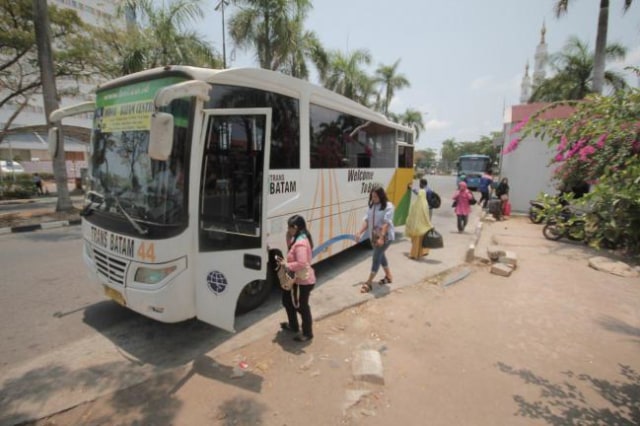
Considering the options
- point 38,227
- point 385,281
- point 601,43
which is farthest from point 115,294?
point 601,43

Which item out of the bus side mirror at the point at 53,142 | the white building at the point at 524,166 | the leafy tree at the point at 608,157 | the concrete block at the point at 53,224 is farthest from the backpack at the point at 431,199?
the concrete block at the point at 53,224

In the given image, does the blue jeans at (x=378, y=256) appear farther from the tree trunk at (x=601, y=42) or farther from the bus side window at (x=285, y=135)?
the tree trunk at (x=601, y=42)

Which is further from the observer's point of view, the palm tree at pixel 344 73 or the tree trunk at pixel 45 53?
the palm tree at pixel 344 73

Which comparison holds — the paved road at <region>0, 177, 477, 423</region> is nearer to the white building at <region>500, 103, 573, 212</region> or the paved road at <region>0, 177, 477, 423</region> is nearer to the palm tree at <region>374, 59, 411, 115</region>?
the white building at <region>500, 103, 573, 212</region>

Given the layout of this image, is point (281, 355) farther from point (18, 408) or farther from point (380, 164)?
point (380, 164)

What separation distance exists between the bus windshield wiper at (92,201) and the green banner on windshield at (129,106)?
768 mm

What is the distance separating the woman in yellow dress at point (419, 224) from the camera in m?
6.85

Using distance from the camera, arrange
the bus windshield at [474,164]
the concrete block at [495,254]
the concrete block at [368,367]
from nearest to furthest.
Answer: the concrete block at [368,367] < the concrete block at [495,254] < the bus windshield at [474,164]

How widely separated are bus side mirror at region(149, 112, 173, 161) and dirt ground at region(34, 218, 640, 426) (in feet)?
7.06

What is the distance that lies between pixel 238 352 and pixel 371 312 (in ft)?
6.49

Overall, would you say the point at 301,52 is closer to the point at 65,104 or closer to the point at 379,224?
the point at 379,224

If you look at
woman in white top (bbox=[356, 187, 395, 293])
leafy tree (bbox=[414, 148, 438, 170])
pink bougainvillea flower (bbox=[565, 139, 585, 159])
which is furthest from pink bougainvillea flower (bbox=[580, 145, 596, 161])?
leafy tree (bbox=[414, 148, 438, 170])

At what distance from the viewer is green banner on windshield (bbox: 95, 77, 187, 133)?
3.34 metres

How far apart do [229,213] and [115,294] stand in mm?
1636
